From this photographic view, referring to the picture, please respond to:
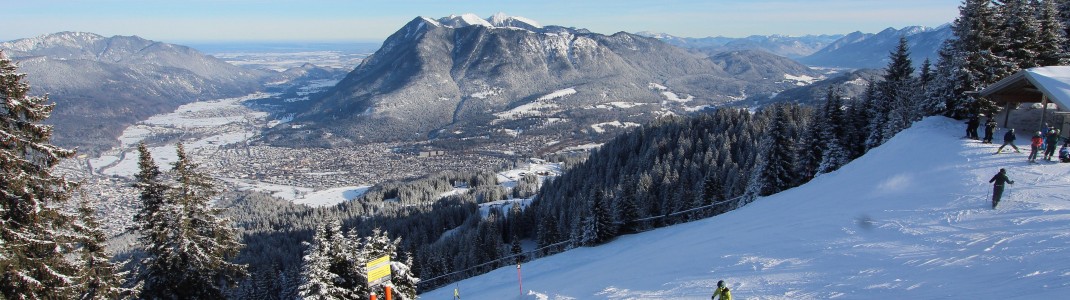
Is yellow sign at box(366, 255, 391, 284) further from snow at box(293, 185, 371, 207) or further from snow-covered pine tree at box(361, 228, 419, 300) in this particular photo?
snow at box(293, 185, 371, 207)

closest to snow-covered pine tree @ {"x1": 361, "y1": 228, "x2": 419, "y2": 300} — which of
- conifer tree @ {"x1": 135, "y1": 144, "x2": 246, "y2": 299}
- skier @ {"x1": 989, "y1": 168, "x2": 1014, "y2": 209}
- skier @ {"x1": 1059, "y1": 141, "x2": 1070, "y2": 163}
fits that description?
conifer tree @ {"x1": 135, "y1": 144, "x2": 246, "y2": 299}

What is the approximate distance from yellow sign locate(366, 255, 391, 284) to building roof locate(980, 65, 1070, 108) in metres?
27.2

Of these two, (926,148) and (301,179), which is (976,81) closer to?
(926,148)

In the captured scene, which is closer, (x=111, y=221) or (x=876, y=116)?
(x=876, y=116)

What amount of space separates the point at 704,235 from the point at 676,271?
634 cm

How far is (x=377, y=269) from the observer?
12719 millimetres

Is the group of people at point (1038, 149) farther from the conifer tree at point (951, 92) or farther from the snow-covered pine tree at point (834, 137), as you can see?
the snow-covered pine tree at point (834, 137)

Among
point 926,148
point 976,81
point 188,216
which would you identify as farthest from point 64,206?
point 976,81

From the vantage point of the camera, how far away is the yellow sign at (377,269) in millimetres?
12422

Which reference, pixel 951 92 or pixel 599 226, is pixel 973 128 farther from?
pixel 599 226

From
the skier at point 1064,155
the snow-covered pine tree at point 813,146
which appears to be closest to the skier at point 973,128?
the skier at point 1064,155

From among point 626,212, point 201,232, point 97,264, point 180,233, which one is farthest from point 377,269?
point 626,212

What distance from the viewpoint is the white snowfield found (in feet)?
41.9

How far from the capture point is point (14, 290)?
11961 millimetres
